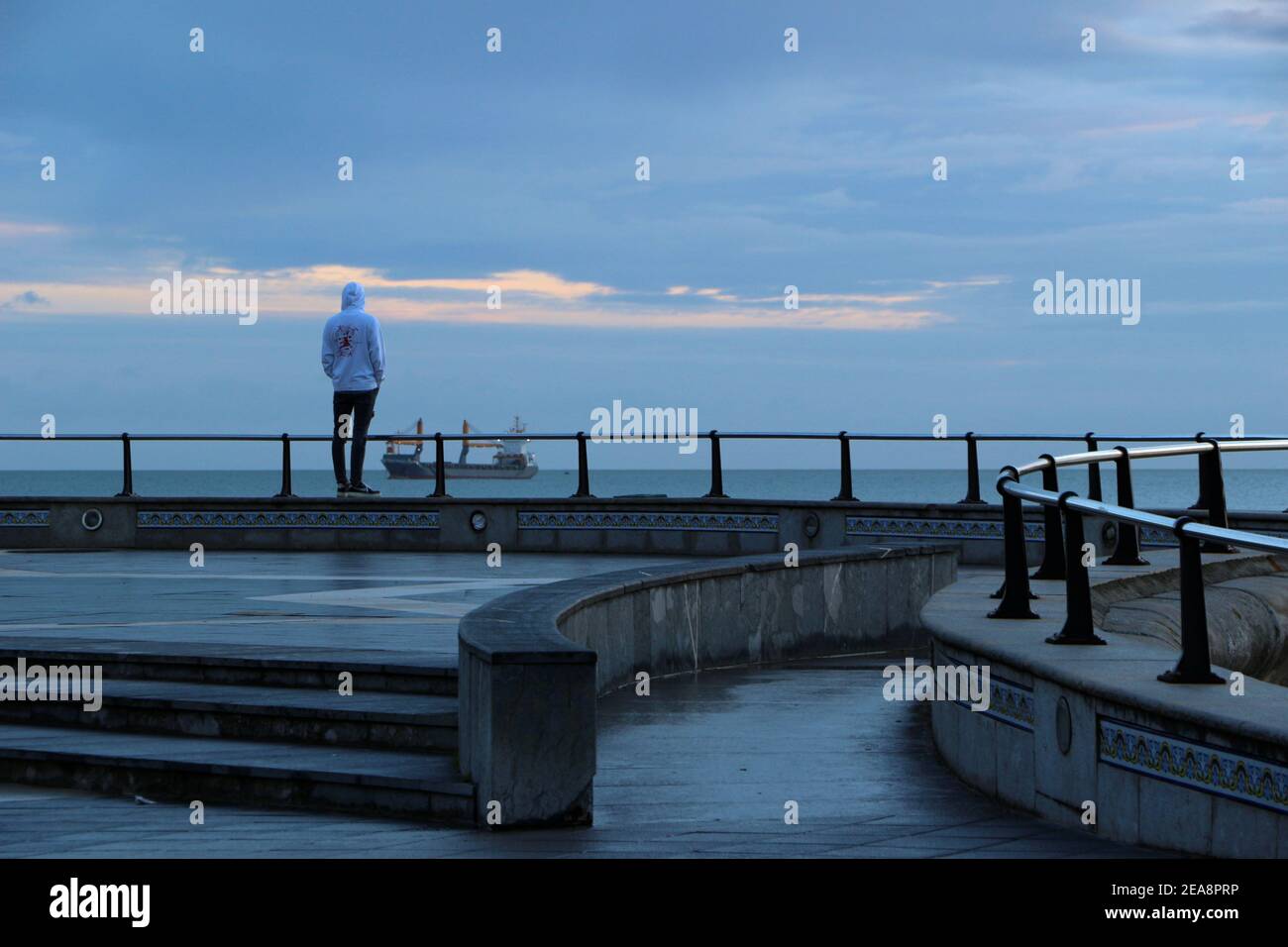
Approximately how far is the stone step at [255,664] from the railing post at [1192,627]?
149 inches

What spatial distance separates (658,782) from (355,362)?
1364 cm

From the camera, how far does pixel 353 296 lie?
2062 cm

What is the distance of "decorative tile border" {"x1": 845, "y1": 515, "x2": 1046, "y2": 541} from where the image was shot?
1848cm

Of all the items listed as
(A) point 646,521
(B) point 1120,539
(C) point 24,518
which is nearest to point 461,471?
(C) point 24,518

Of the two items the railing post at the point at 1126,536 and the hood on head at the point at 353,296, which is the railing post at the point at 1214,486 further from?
the hood on head at the point at 353,296

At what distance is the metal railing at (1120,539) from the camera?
5.55 meters

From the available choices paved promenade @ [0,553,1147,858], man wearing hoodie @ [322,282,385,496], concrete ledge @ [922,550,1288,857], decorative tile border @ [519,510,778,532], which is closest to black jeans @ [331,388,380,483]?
man wearing hoodie @ [322,282,385,496]

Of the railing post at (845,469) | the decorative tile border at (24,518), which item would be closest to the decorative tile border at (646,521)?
the railing post at (845,469)

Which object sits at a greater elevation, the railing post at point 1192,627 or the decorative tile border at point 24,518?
the railing post at point 1192,627

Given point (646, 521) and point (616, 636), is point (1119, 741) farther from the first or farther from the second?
point (646, 521)

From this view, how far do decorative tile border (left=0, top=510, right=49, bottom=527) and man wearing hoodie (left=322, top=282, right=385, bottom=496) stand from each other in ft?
14.6

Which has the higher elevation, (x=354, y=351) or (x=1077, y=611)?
(x=354, y=351)

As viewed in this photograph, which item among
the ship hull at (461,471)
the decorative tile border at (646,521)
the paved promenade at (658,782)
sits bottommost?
the ship hull at (461,471)

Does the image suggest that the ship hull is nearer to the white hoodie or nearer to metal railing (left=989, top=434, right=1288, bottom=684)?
the white hoodie
